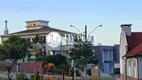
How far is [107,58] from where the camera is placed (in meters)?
82.9

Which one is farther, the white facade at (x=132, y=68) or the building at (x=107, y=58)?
the building at (x=107, y=58)

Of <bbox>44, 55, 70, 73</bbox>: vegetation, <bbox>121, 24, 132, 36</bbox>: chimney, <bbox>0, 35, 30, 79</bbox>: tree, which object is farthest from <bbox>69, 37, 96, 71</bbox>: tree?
<bbox>121, 24, 132, 36</bbox>: chimney

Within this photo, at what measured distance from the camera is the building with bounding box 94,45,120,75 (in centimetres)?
8088

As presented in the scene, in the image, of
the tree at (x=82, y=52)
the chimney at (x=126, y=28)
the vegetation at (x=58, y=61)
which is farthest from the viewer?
the tree at (x=82, y=52)

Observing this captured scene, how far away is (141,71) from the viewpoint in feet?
Result: 111

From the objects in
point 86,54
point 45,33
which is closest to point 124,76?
point 86,54

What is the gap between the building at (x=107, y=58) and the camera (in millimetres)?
80875

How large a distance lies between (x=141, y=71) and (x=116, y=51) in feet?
166

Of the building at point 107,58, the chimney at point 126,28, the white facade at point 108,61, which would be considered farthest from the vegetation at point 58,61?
the chimney at point 126,28

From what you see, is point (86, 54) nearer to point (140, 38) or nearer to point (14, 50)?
point (14, 50)

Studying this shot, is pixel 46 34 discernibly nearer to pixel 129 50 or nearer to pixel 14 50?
pixel 14 50

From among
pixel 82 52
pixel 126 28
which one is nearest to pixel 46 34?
pixel 82 52

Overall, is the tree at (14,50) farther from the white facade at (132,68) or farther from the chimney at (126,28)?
the white facade at (132,68)

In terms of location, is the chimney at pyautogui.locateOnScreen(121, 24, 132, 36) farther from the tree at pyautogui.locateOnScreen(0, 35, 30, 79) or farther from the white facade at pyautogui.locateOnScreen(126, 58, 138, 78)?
the tree at pyautogui.locateOnScreen(0, 35, 30, 79)
